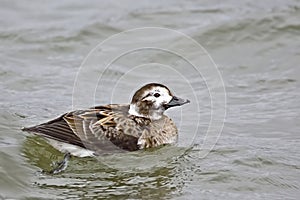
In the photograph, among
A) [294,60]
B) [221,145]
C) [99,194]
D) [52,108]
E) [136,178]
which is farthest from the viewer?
[294,60]

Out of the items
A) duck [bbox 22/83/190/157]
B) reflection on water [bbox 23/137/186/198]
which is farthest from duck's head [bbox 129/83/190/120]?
reflection on water [bbox 23/137/186/198]

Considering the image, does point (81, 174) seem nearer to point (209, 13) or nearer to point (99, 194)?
point (99, 194)

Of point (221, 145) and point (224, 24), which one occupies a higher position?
point (224, 24)

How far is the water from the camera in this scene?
1052cm

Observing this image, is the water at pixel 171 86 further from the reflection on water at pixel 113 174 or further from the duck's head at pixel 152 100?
the duck's head at pixel 152 100

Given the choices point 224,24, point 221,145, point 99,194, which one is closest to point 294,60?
point 224,24

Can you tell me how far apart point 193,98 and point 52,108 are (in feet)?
8.32

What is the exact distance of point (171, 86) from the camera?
15094 millimetres

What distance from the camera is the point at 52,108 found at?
13586mm

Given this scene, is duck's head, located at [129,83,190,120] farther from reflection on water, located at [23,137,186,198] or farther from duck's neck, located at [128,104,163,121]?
reflection on water, located at [23,137,186,198]

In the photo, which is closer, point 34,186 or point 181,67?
point 34,186

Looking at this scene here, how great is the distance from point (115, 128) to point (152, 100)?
2.65 ft

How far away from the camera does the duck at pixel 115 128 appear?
37.2 ft

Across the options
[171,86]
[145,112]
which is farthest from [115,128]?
[171,86]
